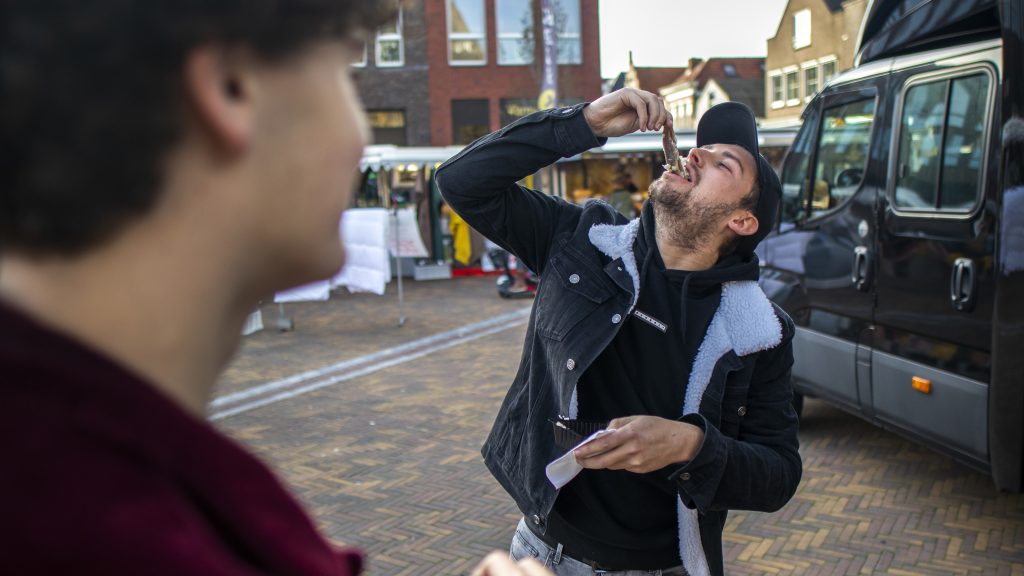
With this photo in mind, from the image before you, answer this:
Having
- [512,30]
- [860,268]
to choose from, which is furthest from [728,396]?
[512,30]

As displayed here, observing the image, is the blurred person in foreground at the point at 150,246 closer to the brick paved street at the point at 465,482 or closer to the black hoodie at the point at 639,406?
the black hoodie at the point at 639,406

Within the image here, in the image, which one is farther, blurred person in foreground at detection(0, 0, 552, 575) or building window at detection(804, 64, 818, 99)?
building window at detection(804, 64, 818, 99)

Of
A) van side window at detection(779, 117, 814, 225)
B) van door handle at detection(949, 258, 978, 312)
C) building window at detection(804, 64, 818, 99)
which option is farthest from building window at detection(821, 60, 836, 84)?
van door handle at detection(949, 258, 978, 312)

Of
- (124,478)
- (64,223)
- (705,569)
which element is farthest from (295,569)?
(705,569)

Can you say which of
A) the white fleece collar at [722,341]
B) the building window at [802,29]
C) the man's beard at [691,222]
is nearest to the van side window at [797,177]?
the man's beard at [691,222]

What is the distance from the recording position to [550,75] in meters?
21.2

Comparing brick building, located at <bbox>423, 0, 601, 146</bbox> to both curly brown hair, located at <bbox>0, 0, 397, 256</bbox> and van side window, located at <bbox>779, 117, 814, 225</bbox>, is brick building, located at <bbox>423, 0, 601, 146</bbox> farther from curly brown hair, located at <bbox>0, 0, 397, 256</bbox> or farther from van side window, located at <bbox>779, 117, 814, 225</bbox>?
curly brown hair, located at <bbox>0, 0, 397, 256</bbox>

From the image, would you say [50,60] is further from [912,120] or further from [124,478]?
[912,120]

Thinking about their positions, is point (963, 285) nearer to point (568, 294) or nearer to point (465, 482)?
point (568, 294)

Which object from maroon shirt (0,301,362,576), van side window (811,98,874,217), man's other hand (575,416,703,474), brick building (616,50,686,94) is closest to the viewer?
maroon shirt (0,301,362,576)

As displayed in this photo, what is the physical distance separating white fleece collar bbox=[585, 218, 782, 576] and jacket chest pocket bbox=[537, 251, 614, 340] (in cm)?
9

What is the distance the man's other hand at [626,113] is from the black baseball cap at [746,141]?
0.18 m

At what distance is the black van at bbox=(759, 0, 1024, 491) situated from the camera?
403 centimetres

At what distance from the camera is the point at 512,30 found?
28.8 meters
